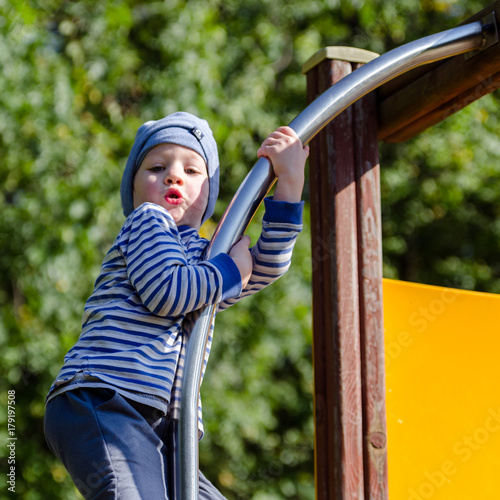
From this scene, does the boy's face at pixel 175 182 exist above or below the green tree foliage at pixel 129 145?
below

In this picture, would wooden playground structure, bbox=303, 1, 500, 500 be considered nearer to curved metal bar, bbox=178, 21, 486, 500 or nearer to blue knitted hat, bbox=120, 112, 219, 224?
curved metal bar, bbox=178, 21, 486, 500

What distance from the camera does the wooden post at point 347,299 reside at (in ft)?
6.09

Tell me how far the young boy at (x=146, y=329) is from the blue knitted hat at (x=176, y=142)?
0.09 meters

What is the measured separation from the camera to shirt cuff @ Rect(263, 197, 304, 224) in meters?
1.41

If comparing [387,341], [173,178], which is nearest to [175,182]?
[173,178]

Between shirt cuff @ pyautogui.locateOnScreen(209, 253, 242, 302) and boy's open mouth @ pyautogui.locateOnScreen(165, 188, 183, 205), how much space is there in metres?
0.25

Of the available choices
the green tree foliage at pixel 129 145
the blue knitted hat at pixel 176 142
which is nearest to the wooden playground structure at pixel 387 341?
the blue knitted hat at pixel 176 142

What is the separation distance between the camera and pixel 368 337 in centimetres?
194

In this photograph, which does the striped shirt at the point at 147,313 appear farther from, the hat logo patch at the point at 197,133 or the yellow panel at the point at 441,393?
the yellow panel at the point at 441,393

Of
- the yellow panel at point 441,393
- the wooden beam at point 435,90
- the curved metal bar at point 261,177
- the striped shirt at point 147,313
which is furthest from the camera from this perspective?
the yellow panel at point 441,393

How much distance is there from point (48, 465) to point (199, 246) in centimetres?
286

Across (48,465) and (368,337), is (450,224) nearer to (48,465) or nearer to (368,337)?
(48,465)

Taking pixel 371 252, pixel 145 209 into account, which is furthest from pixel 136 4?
pixel 145 209

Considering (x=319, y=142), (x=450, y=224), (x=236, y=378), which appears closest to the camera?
(x=319, y=142)
